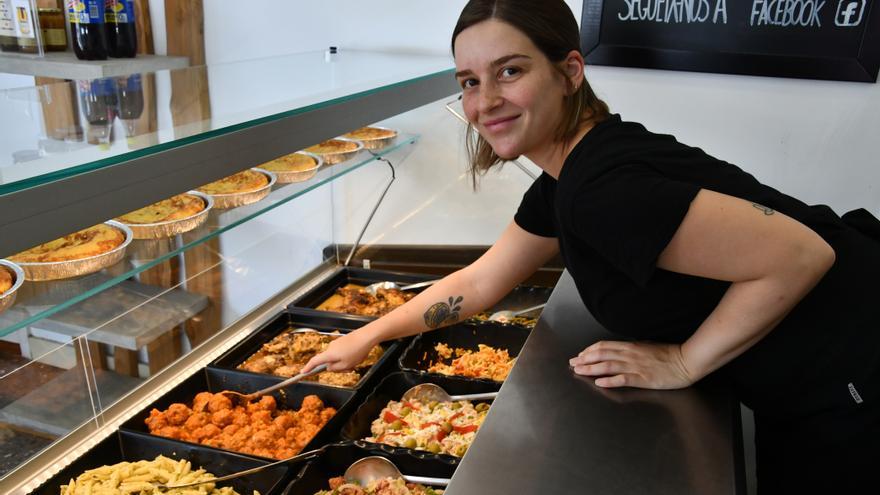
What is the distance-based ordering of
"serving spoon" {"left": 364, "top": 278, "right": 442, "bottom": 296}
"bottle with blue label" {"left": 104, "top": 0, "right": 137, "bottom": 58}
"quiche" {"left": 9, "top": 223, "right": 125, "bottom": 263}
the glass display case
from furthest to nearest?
"bottle with blue label" {"left": 104, "top": 0, "right": 137, "bottom": 58}, "serving spoon" {"left": 364, "top": 278, "right": 442, "bottom": 296}, "quiche" {"left": 9, "top": 223, "right": 125, "bottom": 263}, the glass display case

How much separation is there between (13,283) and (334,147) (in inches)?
46.7

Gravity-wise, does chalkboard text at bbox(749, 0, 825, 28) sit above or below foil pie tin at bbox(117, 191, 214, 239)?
above

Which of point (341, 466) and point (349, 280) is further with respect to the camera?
point (349, 280)

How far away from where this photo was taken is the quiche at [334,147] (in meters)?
1.96

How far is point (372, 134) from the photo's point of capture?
2.29 metres

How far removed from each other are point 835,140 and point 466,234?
1397mm

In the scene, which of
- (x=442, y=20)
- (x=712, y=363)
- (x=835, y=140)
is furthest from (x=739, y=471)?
(x=442, y=20)

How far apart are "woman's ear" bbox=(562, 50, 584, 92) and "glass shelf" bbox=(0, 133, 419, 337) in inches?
27.2

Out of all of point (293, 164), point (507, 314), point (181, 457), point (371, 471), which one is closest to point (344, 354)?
point (371, 471)

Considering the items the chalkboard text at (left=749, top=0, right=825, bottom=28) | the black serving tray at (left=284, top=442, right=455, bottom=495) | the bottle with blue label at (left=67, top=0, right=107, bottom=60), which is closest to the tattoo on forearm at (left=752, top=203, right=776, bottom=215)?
the black serving tray at (left=284, top=442, right=455, bottom=495)

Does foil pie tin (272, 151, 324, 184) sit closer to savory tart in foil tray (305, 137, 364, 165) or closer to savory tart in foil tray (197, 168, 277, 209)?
savory tart in foil tray (197, 168, 277, 209)

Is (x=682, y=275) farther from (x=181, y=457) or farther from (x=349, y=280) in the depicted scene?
(x=349, y=280)

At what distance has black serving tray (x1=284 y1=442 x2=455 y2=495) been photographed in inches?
54.3

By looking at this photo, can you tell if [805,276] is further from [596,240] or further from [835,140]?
[835,140]
